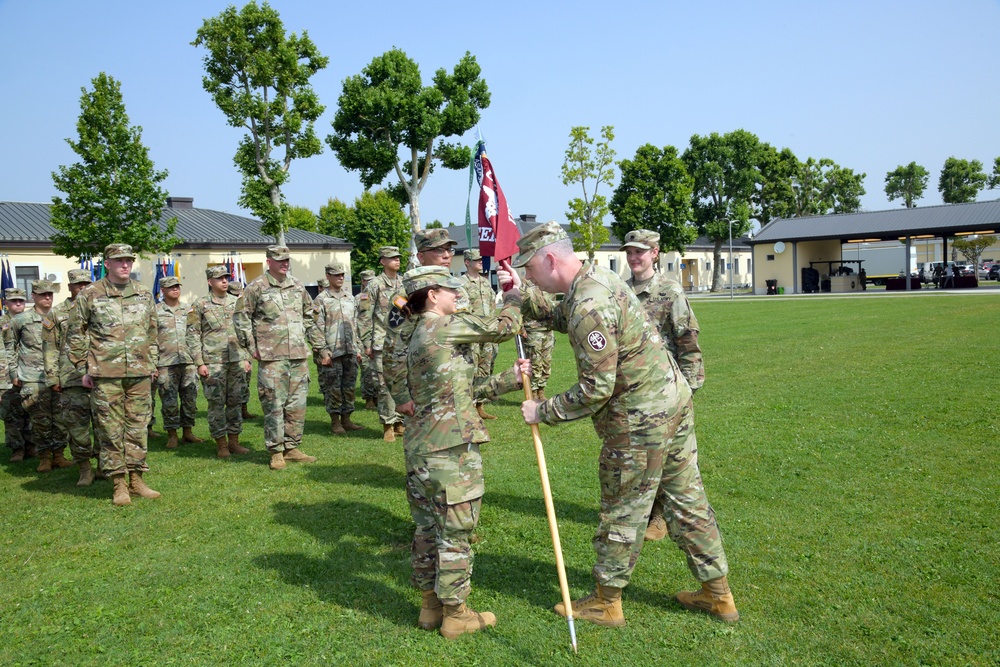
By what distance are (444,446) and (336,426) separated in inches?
291

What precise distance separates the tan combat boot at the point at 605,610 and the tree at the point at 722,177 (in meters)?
Answer: 72.5

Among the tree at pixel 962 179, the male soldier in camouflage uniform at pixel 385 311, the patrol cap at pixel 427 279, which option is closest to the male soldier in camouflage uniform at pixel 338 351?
the male soldier in camouflage uniform at pixel 385 311

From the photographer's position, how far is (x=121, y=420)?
25.9 feet

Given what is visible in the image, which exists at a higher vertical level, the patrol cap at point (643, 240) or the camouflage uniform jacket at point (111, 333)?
the patrol cap at point (643, 240)

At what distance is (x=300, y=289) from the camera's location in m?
9.66

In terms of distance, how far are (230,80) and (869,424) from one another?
3348 cm

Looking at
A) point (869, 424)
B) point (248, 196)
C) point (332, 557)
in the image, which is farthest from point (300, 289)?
point (248, 196)

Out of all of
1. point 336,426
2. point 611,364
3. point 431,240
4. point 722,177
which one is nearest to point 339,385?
point 336,426

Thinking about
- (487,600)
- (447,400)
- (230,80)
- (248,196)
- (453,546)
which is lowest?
(487,600)

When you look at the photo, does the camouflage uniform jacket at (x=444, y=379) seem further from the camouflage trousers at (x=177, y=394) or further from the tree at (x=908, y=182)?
the tree at (x=908, y=182)

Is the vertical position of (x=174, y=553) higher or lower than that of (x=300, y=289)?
lower

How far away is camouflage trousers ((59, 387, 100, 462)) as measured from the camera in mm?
8781

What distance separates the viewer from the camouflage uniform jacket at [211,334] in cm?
1084

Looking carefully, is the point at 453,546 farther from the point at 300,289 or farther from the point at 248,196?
the point at 248,196
